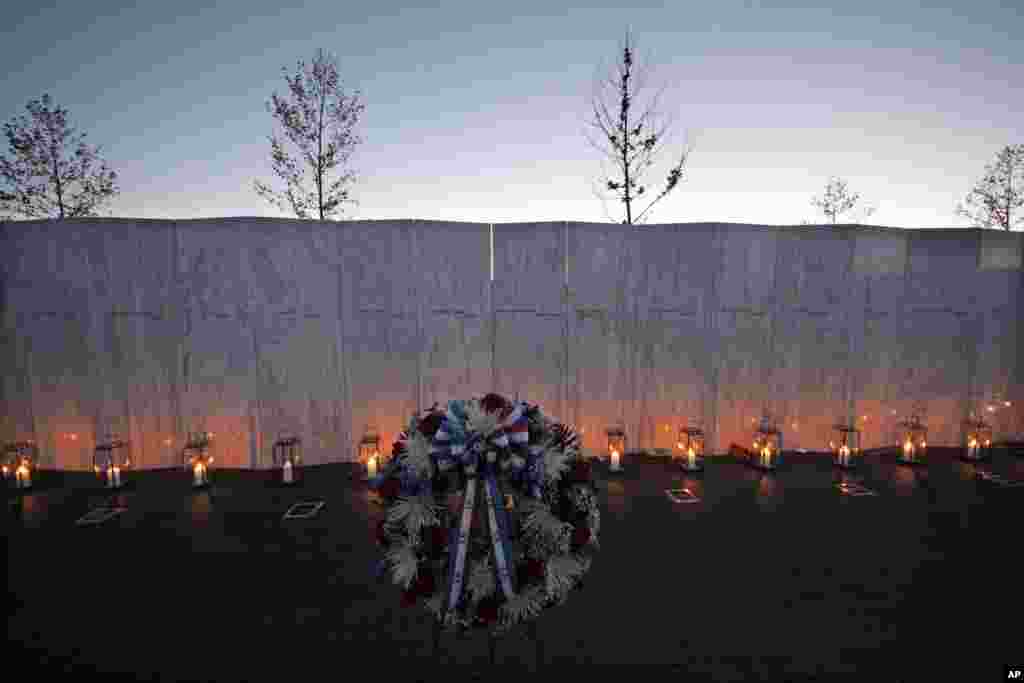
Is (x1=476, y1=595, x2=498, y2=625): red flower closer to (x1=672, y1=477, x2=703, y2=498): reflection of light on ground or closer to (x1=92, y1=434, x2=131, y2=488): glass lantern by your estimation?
(x1=672, y1=477, x2=703, y2=498): reflection of light on ground

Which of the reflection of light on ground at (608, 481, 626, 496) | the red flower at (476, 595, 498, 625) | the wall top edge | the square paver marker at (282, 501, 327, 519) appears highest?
the wall top edge

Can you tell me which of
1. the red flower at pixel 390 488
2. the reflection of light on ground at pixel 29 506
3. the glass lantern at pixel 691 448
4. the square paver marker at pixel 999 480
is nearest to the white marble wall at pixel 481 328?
the glass lantern at pixel 691 448

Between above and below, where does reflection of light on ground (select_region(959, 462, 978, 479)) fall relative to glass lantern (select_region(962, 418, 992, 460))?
below

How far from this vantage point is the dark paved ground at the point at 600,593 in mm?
3654

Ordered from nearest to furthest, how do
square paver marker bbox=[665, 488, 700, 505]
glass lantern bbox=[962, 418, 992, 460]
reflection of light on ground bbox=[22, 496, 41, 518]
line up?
reflection of light on ground bbox=[22, 496, 41, 518] → square paver marker bbox=[665, 488, 700, 505] → glass lantern bbox=[962, 418, 992, 460]

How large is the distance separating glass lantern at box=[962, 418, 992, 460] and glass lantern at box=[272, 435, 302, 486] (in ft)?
37.9

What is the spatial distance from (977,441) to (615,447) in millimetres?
6578

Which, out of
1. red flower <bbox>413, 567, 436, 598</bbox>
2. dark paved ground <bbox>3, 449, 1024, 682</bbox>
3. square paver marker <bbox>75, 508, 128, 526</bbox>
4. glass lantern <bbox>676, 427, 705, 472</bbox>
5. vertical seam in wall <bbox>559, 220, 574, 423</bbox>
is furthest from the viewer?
vertical seam in wall <bbox>559, 220, 574, 423</bbox>

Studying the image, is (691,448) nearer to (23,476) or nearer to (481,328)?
(481,328)

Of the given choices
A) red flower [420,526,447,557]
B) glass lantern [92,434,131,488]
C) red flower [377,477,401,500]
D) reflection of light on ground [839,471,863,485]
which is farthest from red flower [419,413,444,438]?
reflection of light on ground [839,471,863,485]

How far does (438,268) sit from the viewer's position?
825cm

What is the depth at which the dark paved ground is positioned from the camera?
365cm

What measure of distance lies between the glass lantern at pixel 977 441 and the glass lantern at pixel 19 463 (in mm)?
15364

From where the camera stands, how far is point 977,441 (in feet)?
28.6
